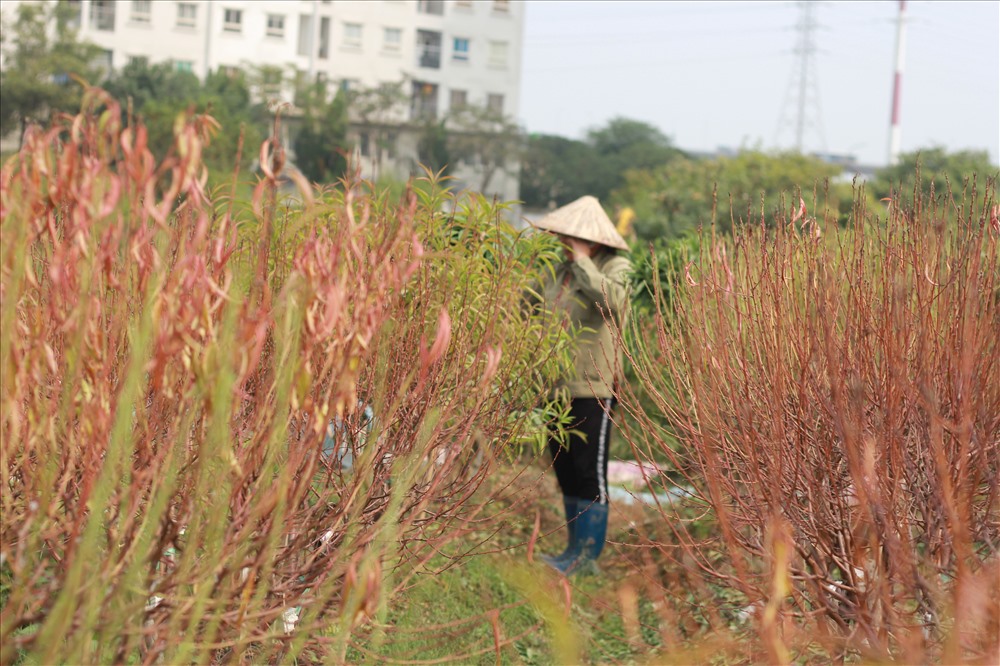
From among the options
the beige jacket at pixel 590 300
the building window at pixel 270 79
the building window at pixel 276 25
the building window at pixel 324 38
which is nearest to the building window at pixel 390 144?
the building window at pixel 270 79

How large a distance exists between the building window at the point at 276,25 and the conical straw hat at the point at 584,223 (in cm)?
5048

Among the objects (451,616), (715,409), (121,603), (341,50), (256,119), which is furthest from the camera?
(341,50)

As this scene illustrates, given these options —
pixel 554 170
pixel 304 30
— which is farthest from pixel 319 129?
pixel 554 170

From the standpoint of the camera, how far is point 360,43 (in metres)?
55.8

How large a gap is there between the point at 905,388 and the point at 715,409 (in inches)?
20.0

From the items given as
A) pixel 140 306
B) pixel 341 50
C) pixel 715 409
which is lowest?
pixel 715 409

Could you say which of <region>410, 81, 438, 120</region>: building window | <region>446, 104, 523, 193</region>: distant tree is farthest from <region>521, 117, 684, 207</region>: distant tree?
<region>410, 81, 438, 120</region>: building window

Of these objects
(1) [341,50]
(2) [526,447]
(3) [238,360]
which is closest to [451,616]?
(2) [526,447]

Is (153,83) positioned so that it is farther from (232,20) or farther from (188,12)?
(232,20)

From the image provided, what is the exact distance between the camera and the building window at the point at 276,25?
174 ft

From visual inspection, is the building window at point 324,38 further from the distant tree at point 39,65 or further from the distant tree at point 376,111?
the distant tree at point 39,65

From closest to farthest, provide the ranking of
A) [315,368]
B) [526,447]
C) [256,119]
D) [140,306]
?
1. [315,368]
2. [140,306]
3. [526,447]
4. [256,119]

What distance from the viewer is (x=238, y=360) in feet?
7.08

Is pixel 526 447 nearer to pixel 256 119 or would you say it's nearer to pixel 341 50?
pixel 256 119
